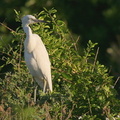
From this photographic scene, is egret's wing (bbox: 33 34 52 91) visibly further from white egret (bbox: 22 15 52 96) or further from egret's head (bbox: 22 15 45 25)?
egret's head (bbox: 22 15 45 25)

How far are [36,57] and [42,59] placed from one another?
13 centimetres

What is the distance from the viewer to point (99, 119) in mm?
4316

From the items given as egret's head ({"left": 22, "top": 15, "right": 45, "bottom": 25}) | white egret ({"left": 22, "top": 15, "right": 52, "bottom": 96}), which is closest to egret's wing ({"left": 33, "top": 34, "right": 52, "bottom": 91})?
white egret ({"left": 22, "top": 15, "right": 52, "bottom": 96})

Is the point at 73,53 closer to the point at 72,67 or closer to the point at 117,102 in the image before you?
the point at 72,67

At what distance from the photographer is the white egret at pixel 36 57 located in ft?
15.8

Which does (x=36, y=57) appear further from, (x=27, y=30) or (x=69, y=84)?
(x=69, y=84)

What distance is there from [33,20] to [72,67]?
1.95 feet

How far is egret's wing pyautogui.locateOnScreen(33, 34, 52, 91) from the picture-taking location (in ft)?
15.6

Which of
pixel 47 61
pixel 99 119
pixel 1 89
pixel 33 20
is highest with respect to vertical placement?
pixel 33 20

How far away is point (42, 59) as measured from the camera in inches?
193

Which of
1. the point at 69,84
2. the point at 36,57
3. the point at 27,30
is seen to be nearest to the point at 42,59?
the point at 36,57

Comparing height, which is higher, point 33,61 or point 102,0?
point 102,0

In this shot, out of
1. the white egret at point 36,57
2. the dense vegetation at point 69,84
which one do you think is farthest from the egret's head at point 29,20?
the dense vegetation at point 69,84

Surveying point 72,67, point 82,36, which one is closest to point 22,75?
point 72,67
